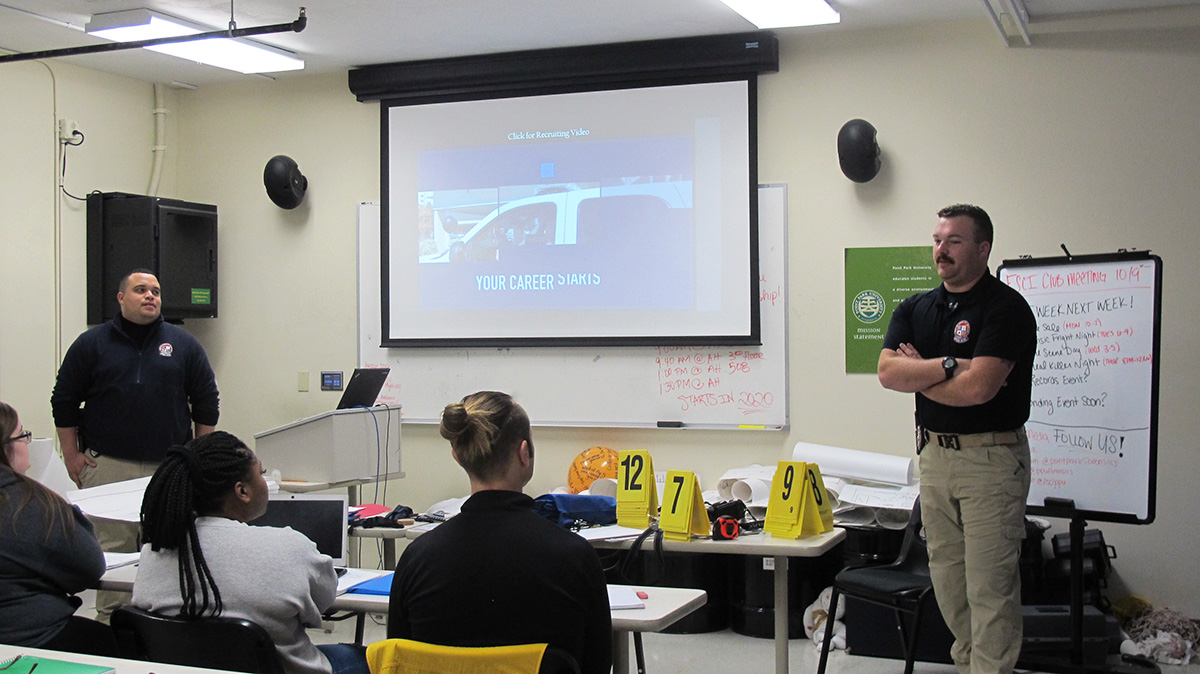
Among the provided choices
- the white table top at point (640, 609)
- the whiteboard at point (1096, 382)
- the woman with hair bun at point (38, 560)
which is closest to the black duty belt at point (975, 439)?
the whiteboard at point (1096, 382)

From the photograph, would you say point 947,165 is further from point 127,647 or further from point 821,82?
point 127,647

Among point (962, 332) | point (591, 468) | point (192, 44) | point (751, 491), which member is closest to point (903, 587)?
point (751, 491)

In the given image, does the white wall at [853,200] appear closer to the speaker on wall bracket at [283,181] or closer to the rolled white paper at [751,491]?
the speaker on wall bracket at [283,181]

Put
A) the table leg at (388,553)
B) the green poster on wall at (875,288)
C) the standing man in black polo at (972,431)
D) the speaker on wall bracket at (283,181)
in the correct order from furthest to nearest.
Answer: the speaker on wall bracket at (283,181) → the green poster on wall at (875,288) → the table leg at (388,553) → the standing man in black polo at (972,431)

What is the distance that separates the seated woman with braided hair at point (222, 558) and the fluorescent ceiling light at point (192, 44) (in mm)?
2966

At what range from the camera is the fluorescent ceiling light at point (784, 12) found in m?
4.53

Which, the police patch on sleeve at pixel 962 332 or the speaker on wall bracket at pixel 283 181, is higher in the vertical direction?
the speaker on wall bracket at pixel 283 181

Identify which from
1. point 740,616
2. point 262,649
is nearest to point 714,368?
point 740,616

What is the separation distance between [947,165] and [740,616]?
2.36m

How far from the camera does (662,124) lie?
532 cm

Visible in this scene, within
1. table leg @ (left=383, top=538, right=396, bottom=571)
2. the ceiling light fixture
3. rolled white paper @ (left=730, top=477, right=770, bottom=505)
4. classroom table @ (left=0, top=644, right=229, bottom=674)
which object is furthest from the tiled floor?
the ceiling light fixture

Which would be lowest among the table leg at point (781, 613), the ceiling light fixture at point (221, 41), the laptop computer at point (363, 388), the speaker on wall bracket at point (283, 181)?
the table leg at point (781, 613)

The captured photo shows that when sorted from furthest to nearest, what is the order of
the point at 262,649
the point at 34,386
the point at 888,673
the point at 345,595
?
1. the point at 34,386
2. the point at 888,673
3. the point at 345,595
4. the point at 262,649

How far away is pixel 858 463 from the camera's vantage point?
15.6ft
